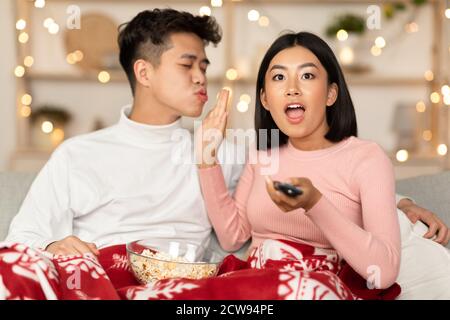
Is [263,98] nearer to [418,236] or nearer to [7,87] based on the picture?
[418,236]

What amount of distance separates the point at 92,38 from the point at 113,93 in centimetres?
34

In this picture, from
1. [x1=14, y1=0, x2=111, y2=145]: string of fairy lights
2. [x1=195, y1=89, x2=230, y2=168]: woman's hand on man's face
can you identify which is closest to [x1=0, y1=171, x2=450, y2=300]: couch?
[x1=195, y1=89, x2=230, y2=168]: woman's hand on man's face

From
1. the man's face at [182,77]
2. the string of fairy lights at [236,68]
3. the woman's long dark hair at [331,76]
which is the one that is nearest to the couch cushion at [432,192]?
the woman's long dark hair at [331,76]

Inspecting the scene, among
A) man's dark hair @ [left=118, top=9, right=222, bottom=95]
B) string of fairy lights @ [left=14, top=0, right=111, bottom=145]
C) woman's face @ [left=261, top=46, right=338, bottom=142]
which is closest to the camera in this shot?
woman's face @ [left=261, top=46, right=338, bottom=142]

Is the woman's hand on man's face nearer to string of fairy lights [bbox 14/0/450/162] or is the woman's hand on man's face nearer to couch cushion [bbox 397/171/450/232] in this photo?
couch cushion [bbox 397/171/450/232]

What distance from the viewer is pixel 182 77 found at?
6.00ft

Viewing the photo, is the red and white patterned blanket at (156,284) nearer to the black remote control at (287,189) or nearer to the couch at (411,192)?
the black remote control at (287,189)

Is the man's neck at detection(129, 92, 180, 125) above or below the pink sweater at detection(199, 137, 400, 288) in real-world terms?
above

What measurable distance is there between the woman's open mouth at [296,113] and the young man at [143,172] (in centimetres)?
34

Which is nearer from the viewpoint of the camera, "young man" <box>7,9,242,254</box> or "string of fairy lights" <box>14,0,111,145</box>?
"young man" <box>7,9,242,254</box>

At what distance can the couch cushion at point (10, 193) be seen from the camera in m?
1.79

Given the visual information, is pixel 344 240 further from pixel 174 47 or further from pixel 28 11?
pixel 28 11

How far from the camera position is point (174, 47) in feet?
6.11

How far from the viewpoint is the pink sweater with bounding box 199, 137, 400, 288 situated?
4.30 feet
